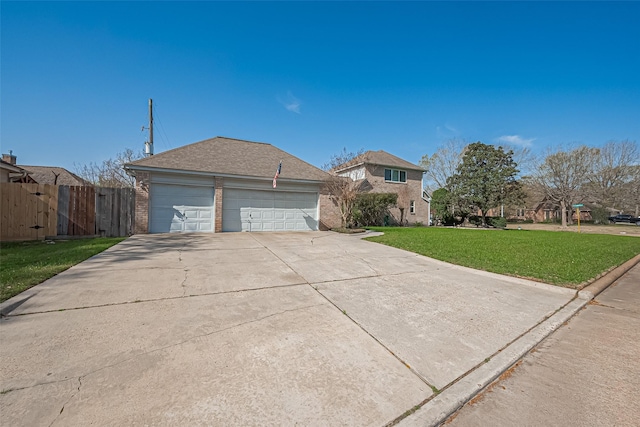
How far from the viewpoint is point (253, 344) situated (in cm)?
261

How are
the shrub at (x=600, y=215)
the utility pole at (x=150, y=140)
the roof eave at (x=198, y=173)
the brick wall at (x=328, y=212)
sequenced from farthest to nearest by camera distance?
the shrub at (x=600, y=215), the utility pole at (x=150, y=140), the brick wall at (x=328, y=212), the roof eave at (x=198, y=173)

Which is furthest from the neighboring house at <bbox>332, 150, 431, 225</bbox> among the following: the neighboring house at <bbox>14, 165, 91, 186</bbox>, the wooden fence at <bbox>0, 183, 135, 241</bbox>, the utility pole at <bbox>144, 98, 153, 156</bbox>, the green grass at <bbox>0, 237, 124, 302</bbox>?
the neighboring house at <bbox>14, 165, 91, 186</bbox>

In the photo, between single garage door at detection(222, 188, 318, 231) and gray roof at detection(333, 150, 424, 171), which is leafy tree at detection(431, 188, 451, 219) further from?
single garage door at detection(222, 188, 318, 231)

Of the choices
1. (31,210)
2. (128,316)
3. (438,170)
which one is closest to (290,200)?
(31,210)

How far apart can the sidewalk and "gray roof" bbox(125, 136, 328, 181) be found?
12.3 m

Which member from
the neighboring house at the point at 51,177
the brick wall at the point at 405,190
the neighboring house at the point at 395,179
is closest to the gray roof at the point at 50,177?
the neighboring house at the point at 51,177

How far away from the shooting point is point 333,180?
14.6m

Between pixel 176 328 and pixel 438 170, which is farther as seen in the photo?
pixel 438 170

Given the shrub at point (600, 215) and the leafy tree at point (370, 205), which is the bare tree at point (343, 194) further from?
the shrub at point (600, 215)

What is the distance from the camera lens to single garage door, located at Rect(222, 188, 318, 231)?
42.8 feet

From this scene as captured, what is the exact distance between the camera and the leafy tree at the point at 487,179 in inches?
852

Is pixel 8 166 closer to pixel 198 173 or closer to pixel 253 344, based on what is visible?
pixel 198 173

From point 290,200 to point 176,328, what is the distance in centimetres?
1165

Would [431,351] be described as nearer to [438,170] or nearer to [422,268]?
[422,268]
